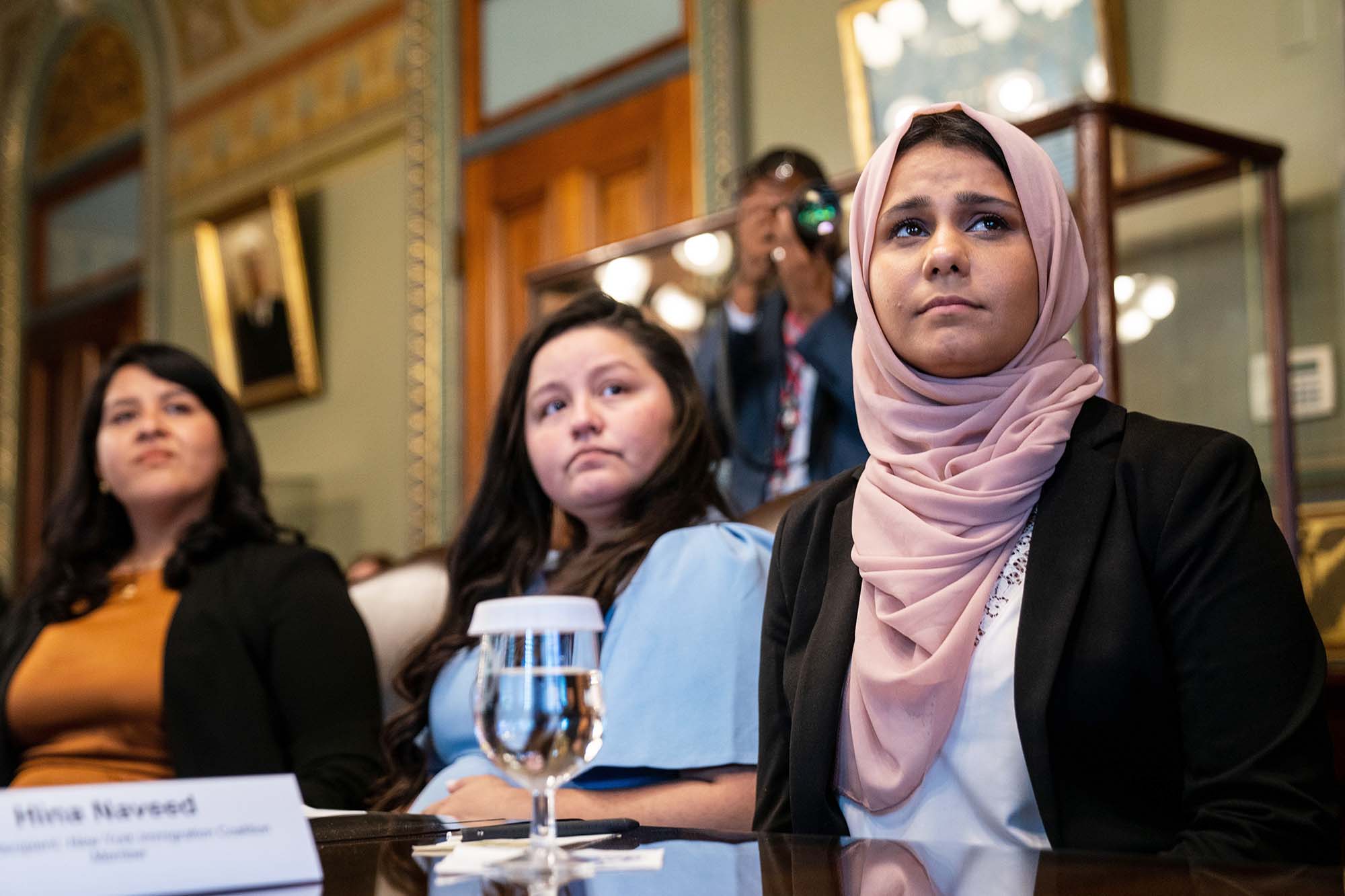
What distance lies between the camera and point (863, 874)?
104cm

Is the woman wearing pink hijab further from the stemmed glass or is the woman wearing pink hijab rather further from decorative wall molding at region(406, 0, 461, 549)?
decorative wall molding at region(406, 0, 461, 549)

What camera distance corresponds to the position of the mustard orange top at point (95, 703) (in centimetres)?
261

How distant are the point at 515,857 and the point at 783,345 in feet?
7.29

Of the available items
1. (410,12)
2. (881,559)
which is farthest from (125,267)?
(881,559)

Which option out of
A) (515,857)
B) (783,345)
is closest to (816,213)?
(783,345)

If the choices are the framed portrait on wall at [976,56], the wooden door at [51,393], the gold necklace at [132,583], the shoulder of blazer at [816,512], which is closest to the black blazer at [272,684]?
the gold necklace at [132,583]

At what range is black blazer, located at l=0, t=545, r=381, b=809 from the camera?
2.51 meters

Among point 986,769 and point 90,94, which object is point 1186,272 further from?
point 90,94

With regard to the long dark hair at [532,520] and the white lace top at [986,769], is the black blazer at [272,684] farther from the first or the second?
the white lace top at [986,769]

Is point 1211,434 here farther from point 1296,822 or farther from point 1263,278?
point 1263,278

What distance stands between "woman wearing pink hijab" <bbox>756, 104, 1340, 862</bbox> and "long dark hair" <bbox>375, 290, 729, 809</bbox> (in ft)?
1.45

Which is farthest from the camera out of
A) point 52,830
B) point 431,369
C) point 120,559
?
point 431,369

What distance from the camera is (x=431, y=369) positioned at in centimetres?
569

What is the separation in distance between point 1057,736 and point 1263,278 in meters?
2.20
